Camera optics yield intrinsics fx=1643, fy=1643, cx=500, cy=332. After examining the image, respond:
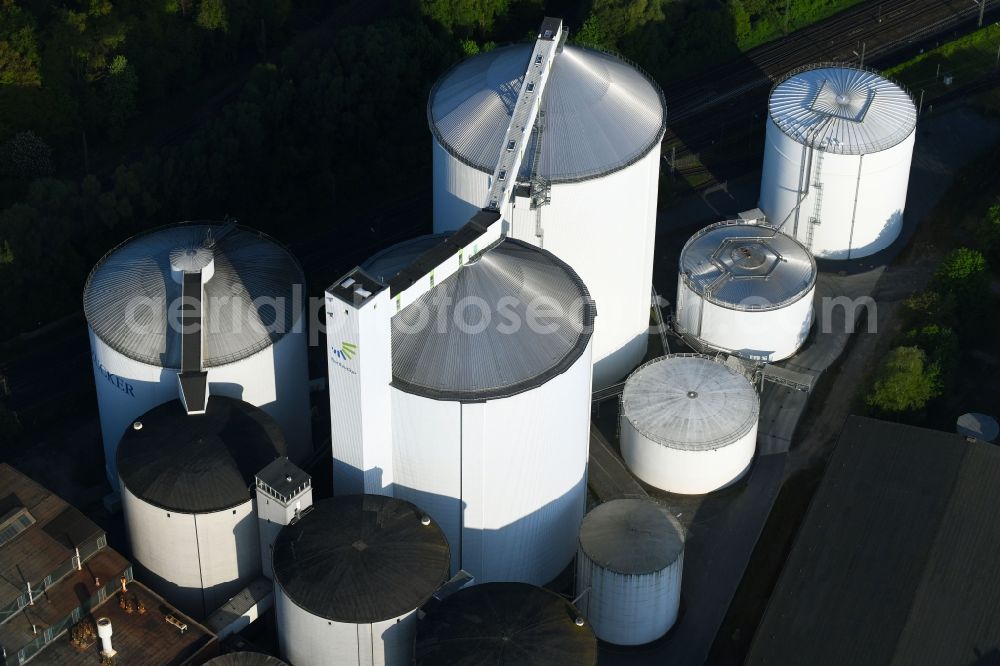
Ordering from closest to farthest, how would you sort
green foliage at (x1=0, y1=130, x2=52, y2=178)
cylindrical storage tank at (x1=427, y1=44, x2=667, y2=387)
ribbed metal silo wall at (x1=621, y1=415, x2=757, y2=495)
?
cylindrical storage tank at (x1=427, y1=44, x2=667, y2=387)
ribbed metal silo wall at (x1=621, y1=415, x2=757, y2=495)
green foliage at (x1=0, y1=130, x2=52, y2=178)

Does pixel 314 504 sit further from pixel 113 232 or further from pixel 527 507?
pixel 113 232

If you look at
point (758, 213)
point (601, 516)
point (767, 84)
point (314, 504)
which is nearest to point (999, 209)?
point (758, 213)

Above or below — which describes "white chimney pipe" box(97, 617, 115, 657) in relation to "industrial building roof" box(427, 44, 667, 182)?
below

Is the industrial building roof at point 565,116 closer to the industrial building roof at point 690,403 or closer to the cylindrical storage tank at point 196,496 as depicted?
the industrial building roof at point 690,403

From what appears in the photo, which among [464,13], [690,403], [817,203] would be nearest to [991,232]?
[817,203]

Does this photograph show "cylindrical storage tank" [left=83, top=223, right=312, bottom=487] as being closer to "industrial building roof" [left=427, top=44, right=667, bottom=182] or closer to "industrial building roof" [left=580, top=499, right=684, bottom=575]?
"industrial building roof" [left=427, top=44, right=667, bottom=182]

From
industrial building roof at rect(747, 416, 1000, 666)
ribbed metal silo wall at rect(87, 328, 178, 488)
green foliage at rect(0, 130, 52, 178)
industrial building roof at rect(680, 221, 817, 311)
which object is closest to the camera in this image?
industrial building roof at rect(747, 416, 1000, 666)

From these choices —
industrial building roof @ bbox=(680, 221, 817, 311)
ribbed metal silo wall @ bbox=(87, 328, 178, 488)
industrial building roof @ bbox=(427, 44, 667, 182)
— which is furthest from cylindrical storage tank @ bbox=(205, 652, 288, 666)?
industrial building roof @ bbox=(680, 221, 817, 311)

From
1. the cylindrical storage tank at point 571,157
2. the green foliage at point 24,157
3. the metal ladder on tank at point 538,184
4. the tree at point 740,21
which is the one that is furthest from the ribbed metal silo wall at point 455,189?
the tree at point 740,21
